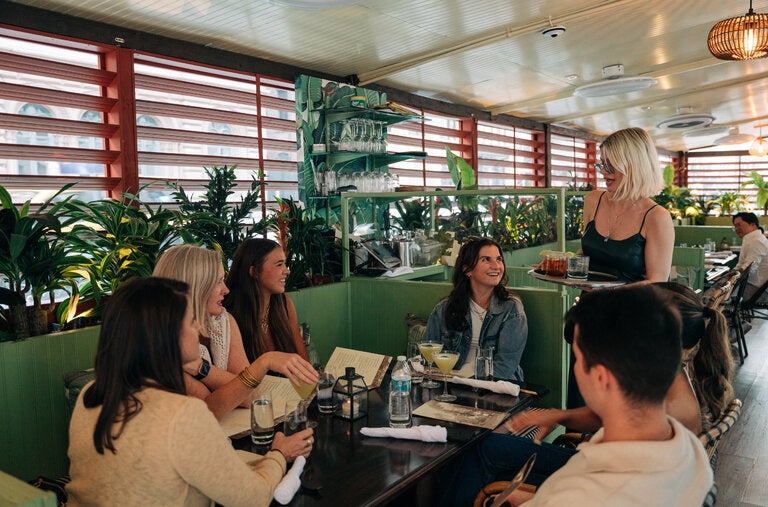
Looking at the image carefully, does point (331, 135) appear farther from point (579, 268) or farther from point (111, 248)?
point (579, 268)

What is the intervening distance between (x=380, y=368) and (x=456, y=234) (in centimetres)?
187

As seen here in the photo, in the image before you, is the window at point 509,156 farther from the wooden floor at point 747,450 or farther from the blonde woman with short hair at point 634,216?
the blonde woman with short hair at point 634,216

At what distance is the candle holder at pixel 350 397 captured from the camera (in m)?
2.21

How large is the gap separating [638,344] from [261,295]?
207 centimetres

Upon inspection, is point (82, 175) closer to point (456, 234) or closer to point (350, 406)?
point (456, 234)

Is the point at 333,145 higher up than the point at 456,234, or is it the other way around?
the point at 333,145

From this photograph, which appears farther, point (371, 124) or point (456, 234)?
point (371, 124)

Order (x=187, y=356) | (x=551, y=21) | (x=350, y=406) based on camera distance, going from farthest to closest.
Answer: (x=551, y=21) → (x=350, y=406) → (x=187, y=356)

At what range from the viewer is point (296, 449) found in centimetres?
183

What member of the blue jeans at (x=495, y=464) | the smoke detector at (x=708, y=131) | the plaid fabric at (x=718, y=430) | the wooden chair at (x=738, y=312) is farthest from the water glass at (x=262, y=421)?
the smoke detector at (x=708, y=131)

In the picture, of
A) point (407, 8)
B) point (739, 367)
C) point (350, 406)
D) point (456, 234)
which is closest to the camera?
point (350, 406)

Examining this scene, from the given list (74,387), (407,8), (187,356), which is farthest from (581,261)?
(407,8)

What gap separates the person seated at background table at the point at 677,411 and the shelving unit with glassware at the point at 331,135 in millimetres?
3858

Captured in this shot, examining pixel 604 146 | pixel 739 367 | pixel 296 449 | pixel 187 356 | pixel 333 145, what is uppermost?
pixel 333 145
